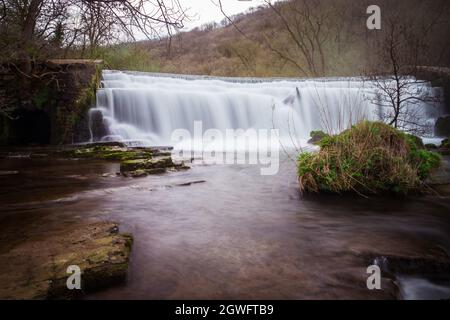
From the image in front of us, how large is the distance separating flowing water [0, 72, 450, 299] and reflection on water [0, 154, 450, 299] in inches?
0.4

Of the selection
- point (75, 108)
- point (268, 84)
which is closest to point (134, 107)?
point (75, 108)

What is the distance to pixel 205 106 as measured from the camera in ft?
43.6

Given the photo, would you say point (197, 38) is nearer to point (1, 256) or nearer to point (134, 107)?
point (134, 107)

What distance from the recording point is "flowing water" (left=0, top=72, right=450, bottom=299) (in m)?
2.43

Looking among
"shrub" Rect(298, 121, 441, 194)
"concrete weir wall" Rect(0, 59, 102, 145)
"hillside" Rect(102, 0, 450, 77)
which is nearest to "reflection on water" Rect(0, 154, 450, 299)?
"shrub" Rect(298, 121, 441, 194)

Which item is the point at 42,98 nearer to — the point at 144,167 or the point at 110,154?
the point at 110,154

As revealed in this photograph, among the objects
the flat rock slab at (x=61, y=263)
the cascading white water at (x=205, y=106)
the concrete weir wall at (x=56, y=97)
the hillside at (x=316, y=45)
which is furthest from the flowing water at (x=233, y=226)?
the hillside at (x=316, y=45)

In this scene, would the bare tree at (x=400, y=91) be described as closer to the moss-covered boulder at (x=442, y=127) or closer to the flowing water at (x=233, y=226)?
the moss-covered boulder at (x=442, y=127)

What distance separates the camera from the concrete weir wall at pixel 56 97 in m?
10.5

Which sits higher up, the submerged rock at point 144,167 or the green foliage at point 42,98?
the green foliage at point 42,98

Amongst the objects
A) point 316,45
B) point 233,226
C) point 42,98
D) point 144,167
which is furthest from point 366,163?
point 316,45

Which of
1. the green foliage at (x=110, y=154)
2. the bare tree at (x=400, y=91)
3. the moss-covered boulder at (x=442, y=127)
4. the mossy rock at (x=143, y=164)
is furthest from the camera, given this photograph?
the moss-covered boulder at (x=442, y=127)

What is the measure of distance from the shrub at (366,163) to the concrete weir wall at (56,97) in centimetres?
796
